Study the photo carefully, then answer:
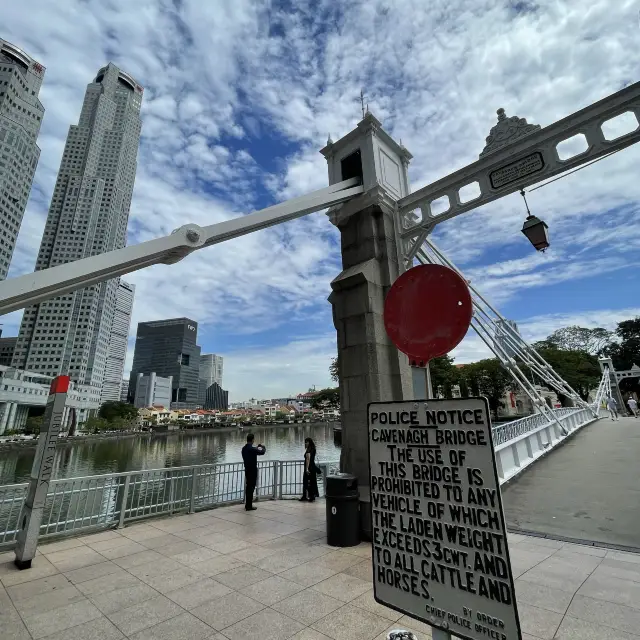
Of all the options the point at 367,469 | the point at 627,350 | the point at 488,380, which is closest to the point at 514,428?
the point at 367,469

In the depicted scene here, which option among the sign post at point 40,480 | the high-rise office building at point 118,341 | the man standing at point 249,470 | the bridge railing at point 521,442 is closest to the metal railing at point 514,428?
the bridge railing at point 521,442

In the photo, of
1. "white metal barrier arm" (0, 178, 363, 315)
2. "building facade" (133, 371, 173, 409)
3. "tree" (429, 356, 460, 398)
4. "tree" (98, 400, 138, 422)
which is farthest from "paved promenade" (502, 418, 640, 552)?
"building facade" (133, 371, 173, 409)

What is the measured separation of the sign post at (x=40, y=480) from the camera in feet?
16.4

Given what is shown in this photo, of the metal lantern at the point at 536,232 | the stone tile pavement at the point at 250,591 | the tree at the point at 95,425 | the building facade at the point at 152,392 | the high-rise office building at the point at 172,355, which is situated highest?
the high-rise office building at the point at 172,355

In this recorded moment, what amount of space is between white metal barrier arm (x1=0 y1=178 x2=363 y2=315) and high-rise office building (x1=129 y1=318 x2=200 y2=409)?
181399 mm

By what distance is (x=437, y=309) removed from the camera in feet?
7.64

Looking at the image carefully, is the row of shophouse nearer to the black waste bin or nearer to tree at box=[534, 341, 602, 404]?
tree at box=[534, 341, 602, 404]

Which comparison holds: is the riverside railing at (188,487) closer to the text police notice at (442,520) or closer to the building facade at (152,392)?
the text police notice at (442,520)

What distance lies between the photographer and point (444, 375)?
4178 centimetres

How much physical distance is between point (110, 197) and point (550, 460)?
14573 cm

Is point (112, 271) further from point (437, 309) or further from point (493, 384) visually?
point (493, 384)

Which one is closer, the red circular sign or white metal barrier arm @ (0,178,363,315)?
the red circular sign

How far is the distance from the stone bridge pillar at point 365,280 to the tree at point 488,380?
1816 inches

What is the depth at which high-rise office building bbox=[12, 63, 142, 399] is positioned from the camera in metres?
103
